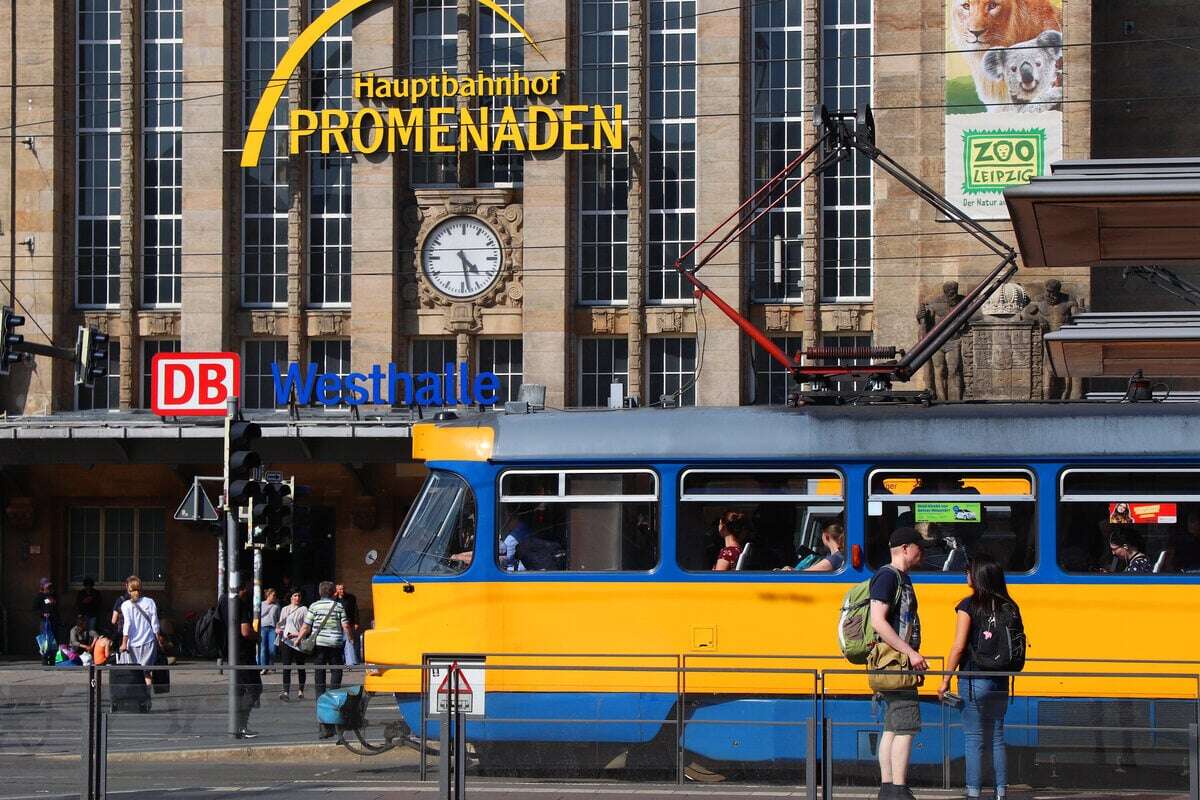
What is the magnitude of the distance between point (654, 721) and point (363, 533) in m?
23.3

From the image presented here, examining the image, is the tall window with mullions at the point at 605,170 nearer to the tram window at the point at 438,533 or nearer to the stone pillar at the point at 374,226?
the stone pillar at the point at 374,226

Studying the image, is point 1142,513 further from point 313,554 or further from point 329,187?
point 329,187

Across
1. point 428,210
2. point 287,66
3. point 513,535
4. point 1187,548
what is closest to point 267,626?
point 428,210

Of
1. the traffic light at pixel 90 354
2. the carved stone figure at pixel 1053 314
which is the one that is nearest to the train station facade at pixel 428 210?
the carved stone figure at pixel 1053 314

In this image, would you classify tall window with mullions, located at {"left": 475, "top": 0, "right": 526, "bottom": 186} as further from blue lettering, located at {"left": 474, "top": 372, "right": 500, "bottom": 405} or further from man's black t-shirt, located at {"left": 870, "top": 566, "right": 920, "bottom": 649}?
man's black t-shirt, located at {"left": 870, "top": 566, "right": 920, "bottom": 649}

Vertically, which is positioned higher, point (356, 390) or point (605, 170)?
point (605, 170)

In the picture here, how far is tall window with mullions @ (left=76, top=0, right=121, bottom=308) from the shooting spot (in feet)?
118

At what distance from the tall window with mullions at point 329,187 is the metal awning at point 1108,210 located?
1893 cm

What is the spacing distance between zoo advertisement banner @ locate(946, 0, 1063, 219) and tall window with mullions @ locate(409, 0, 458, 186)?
954 centimetres

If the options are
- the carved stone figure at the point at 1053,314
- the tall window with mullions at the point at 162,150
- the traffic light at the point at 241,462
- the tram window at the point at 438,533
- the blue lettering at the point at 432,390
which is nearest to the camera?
the tram window at the point at 438,533

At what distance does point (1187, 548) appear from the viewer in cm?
1424

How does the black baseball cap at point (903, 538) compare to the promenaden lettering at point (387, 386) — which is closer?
the black baseball cap at point (903, 538)

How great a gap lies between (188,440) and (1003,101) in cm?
1601

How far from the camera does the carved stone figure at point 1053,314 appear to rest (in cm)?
3188
